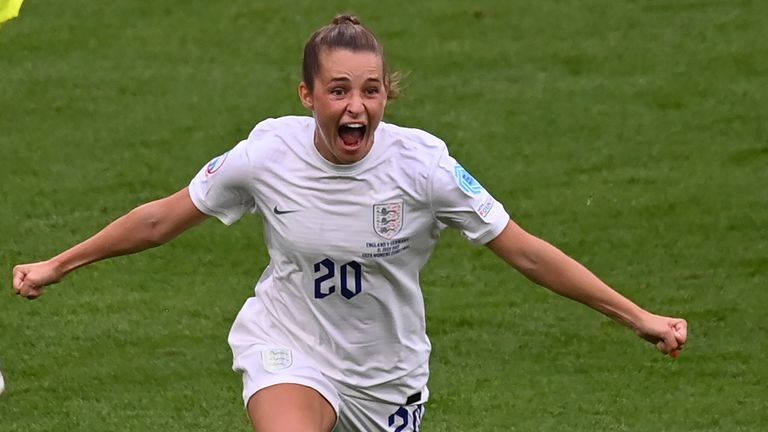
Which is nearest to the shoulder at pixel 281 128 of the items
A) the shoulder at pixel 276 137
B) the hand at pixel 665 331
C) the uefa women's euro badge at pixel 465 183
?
the shoulder at pixel 276 137

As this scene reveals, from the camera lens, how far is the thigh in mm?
5207

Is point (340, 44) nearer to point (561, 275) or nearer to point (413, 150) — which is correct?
point (413, 150)

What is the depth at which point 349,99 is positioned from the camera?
526cm

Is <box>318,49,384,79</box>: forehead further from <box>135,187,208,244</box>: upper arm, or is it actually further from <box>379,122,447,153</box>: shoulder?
<box>135,187,208,244</box>: upper arm

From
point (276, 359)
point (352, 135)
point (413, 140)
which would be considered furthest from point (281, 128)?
point (276, 359)

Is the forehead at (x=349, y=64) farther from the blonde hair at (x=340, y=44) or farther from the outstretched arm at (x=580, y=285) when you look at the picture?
the outstretched arm at (x=580, y=285)

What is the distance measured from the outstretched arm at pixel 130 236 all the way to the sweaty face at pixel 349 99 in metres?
0.64

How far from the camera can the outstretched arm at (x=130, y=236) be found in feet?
18.5

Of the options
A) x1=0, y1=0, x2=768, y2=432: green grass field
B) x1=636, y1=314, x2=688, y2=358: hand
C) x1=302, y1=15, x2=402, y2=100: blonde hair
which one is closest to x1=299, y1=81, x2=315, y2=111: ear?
x1=302, y1=15, x2=402, y2=100: blonde hair

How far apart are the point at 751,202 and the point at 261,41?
4.94 metres

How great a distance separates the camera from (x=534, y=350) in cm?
859

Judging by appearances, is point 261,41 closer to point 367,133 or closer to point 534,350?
point 534,350

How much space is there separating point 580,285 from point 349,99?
1.02m

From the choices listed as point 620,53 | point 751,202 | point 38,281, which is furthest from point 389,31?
point 38,281
